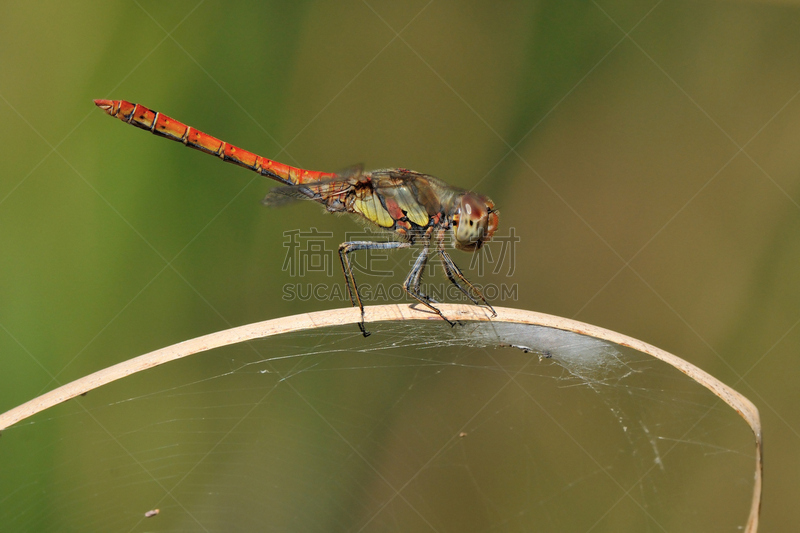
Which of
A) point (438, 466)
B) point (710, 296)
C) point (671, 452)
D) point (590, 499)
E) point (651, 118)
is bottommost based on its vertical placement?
point (438, 466)

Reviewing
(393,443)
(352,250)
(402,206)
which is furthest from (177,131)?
(393,443)

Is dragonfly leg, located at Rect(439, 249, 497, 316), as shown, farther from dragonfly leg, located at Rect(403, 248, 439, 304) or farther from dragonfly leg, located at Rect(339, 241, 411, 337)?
dragonfly leg, located at Rect(339, 241, 411, 337)

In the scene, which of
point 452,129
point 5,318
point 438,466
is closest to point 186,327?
point 5,318

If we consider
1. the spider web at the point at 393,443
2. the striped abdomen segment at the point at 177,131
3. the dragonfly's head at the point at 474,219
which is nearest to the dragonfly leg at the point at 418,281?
the dragonfly's head at the point at 474,219

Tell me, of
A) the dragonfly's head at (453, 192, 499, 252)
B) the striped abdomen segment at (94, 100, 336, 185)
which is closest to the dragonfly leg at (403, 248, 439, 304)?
the dragonfly's head at (453, 192, 499, 252)

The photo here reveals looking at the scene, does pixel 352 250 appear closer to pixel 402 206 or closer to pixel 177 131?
pixel 402 206

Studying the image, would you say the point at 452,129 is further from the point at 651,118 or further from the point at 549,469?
the point at 549,469
